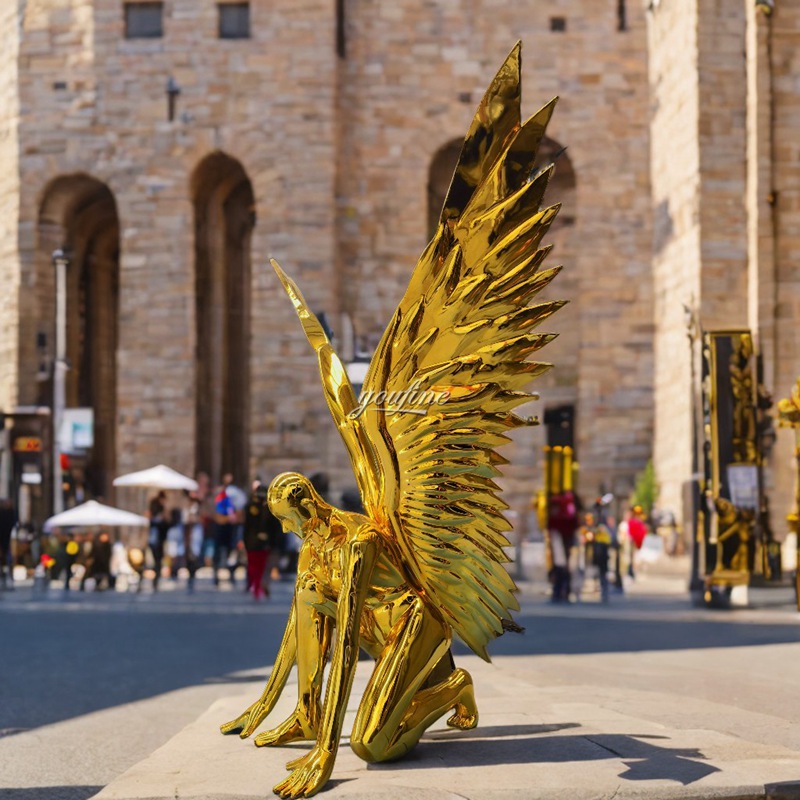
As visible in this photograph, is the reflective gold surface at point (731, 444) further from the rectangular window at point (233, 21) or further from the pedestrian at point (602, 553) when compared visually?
the rectangular window at point (233, 21)

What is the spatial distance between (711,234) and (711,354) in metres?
8.90

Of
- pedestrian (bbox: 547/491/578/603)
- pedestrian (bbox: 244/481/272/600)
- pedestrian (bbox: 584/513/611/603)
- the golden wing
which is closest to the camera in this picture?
the golden wing

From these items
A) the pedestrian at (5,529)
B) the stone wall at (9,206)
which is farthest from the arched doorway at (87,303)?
the pedestrian at (5,529)

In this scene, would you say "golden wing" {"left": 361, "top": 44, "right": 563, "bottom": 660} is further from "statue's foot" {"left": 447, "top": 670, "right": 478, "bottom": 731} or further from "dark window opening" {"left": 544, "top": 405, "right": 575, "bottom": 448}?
"dark window opening" {"left": 544, "top": 405, "right": 575, "bottom": 448}

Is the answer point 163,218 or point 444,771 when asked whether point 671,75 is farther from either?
point 444,771

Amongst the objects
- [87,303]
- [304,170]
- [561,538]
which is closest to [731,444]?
[561,538]

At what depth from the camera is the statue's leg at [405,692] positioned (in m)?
5.94

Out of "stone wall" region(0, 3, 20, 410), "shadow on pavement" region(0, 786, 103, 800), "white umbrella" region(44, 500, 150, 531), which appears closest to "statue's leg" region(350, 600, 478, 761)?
"shadow on pavement" region(0, 786, 103, 800)

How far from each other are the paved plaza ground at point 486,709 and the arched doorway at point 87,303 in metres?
17.3

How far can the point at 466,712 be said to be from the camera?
262 inches

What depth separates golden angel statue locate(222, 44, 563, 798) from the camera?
6008 millimetres

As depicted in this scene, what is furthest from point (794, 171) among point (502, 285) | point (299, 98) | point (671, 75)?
point (502, 285)

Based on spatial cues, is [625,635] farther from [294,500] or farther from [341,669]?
[341,669]

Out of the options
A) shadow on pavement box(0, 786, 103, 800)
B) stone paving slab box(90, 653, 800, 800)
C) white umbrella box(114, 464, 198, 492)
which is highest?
white umbrella box(114, 464, 198, 492)
